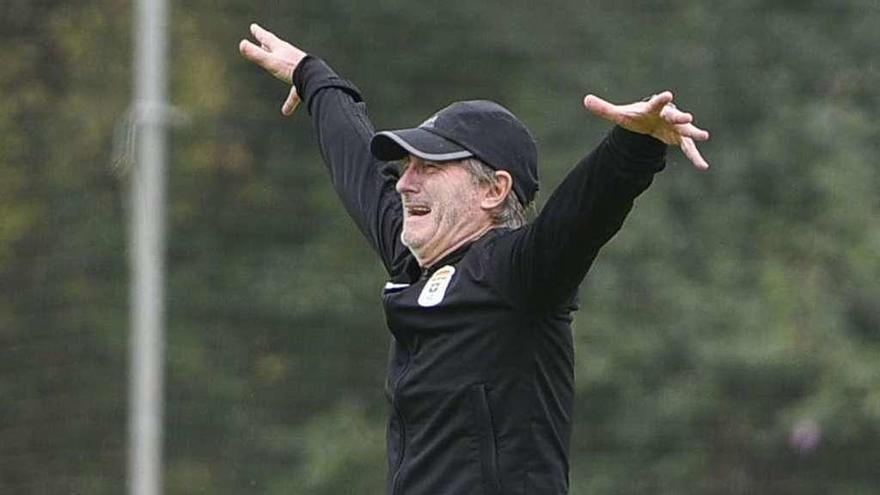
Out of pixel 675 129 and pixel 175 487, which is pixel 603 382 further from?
pixel 675 129

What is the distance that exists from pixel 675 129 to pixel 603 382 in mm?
3956

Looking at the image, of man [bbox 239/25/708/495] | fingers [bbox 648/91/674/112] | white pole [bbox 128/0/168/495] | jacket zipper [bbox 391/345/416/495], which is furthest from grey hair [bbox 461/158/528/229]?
white pole [bbox 128/0/168/495]

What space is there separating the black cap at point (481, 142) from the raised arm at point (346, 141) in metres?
0.32

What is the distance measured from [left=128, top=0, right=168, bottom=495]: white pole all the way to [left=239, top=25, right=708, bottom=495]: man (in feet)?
11.1

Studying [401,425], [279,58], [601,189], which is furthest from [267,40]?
[601,189]

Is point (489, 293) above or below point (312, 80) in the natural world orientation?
below

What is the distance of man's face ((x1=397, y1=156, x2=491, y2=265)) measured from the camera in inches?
124

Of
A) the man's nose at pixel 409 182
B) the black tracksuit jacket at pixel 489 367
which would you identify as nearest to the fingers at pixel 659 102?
the black tracksuit jacket at pixel 489 367

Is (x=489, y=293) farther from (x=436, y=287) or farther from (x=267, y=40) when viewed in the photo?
(x=267, y=40)

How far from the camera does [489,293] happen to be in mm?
3043

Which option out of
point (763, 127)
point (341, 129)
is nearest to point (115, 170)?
point (763, 127)

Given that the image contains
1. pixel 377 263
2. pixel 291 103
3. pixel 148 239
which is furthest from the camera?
pixel 377 263

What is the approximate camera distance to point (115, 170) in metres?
6.68

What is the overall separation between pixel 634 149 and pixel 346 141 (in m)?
1.02
